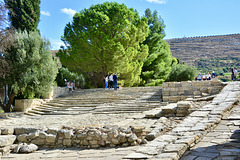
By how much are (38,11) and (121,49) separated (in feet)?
26.8

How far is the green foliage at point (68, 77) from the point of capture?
2867 centimetres

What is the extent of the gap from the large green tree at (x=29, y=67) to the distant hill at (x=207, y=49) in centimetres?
5714

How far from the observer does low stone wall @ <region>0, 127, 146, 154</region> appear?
6.74 meters

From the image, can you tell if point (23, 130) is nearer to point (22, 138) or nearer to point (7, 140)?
point (22, 138)

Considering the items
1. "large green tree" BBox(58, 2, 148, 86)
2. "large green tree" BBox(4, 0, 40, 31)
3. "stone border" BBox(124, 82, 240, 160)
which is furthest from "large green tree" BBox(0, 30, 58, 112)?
"stone border" BBox(124, 82, 240, 160)

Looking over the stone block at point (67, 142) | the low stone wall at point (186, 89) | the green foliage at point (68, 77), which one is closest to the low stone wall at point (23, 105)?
the low stone wall at point (186, 89)

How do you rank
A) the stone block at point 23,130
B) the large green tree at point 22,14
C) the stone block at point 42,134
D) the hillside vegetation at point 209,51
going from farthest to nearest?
the hillside vegetation at point 209,51 < the large green tree at point 22,14 < the stone block at point 23,130 < the stone block at point 42,134

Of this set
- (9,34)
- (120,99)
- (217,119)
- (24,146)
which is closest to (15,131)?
(24,146)

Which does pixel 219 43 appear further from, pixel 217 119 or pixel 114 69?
pixel 217 119

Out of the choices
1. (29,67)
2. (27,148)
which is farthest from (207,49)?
(27,148)

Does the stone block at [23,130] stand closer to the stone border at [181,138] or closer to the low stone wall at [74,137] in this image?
the low stone wall at [74,137]

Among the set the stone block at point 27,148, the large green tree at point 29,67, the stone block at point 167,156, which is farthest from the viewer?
the large green tree at point 29,67

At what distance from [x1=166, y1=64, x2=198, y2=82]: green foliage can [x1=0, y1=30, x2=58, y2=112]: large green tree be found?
18576 mm

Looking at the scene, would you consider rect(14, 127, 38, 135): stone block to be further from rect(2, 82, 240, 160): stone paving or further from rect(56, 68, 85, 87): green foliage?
rect(56, 68, 85, 87): green foliage
